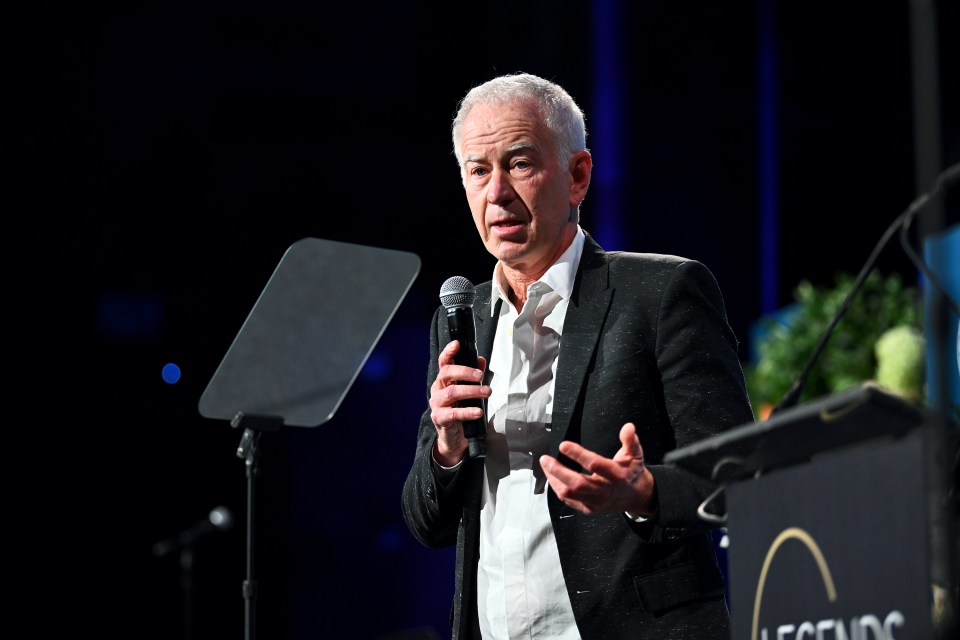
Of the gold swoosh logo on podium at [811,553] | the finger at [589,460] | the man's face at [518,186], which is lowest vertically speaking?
the gold swoosh logo on podium at [811,553]

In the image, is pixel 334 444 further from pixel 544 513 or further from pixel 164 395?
pixel 544 513

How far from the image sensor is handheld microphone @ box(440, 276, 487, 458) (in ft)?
5.79

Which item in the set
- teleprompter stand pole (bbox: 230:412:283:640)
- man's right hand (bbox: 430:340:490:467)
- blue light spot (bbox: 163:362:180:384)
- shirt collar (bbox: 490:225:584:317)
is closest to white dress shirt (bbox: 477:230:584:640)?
shirt collar (bbox: 490:225:584:317)

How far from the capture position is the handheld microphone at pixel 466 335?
176 centimetres

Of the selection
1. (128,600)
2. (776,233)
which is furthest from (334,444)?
(776,233)

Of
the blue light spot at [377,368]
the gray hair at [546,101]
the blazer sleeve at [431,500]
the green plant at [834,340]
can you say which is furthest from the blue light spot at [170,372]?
the gray hair at [546,101]

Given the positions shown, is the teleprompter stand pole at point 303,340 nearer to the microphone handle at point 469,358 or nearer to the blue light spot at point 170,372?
the microphone handle at point 469,358

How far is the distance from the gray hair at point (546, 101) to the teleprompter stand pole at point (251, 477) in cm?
68

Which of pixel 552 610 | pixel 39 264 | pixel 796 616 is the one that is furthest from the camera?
pixel 39 264

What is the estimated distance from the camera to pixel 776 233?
20.2 feet

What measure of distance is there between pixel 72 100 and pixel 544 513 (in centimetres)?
515

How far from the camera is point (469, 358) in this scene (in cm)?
180

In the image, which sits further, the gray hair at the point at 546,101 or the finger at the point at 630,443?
the gray hair at the point at 546,101

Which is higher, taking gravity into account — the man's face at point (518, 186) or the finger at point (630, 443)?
the man's face at point (518, 186)
